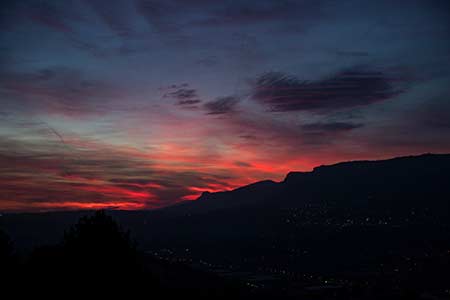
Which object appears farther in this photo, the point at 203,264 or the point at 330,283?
the point at 203,264

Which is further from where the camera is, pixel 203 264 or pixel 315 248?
pixel 315 248

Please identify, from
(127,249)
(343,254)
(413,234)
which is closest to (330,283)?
(343,254)

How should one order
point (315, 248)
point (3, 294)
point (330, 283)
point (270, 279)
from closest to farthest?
point (3, 294), point (330, 283), point (270, 279), point (315, 248)

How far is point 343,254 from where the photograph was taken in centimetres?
17425

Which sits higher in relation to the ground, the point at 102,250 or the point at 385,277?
the point at 102,250

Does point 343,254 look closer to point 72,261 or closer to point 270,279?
point 270,279

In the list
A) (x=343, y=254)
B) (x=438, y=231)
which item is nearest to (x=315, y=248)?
(x=343, y=254)

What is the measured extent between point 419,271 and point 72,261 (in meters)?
126

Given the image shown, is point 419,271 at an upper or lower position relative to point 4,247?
lower

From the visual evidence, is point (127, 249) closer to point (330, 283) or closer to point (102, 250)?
point (102, 250)

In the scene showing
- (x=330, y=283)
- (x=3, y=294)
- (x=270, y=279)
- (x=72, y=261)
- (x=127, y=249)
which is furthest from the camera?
(x=270, y=279)

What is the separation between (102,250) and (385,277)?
117 meters

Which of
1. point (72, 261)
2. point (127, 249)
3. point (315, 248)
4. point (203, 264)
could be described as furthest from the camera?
point (315, 248)

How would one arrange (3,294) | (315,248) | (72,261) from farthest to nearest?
(315,248), (72,261), (3,294)
